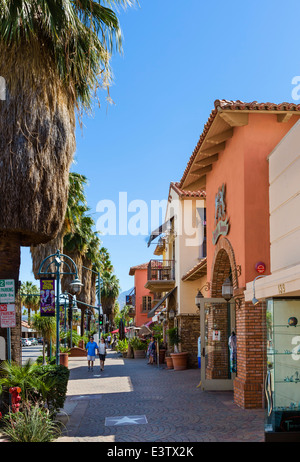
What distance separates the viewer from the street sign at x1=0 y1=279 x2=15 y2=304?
1009 centimetres

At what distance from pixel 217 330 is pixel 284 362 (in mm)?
7443

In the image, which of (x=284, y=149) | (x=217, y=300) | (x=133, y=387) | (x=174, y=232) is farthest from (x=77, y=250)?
(x=284, y=149)

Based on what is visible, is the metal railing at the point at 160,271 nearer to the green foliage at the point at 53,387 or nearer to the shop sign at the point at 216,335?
the shop sign at the point at 216,335

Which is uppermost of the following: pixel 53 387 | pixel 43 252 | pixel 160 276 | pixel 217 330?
pixel 43 252

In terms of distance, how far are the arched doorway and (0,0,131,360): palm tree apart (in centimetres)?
612

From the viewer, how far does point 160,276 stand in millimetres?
30766

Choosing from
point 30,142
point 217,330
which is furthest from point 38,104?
point 217,330

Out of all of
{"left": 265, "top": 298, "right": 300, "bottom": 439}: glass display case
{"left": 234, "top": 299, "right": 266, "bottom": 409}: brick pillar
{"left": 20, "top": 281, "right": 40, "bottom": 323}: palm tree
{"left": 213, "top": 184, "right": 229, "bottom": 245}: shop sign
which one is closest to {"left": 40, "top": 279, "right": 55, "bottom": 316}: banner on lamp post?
{"left": 213, "top": 184, "right": 229, "bottom": 245}: shop sign

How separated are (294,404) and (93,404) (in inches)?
269

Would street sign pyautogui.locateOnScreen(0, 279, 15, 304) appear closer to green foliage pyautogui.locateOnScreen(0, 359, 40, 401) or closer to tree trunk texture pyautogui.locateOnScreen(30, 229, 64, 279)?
green foliage pyautogui.locateOnScreen(0, 359, 40, 401)

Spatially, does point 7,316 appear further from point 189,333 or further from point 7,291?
point 189,333

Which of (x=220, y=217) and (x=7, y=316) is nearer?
(x=7, y=316)

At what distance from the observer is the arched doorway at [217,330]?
15.8m

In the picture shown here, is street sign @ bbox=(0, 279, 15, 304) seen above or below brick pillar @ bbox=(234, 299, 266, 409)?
above
